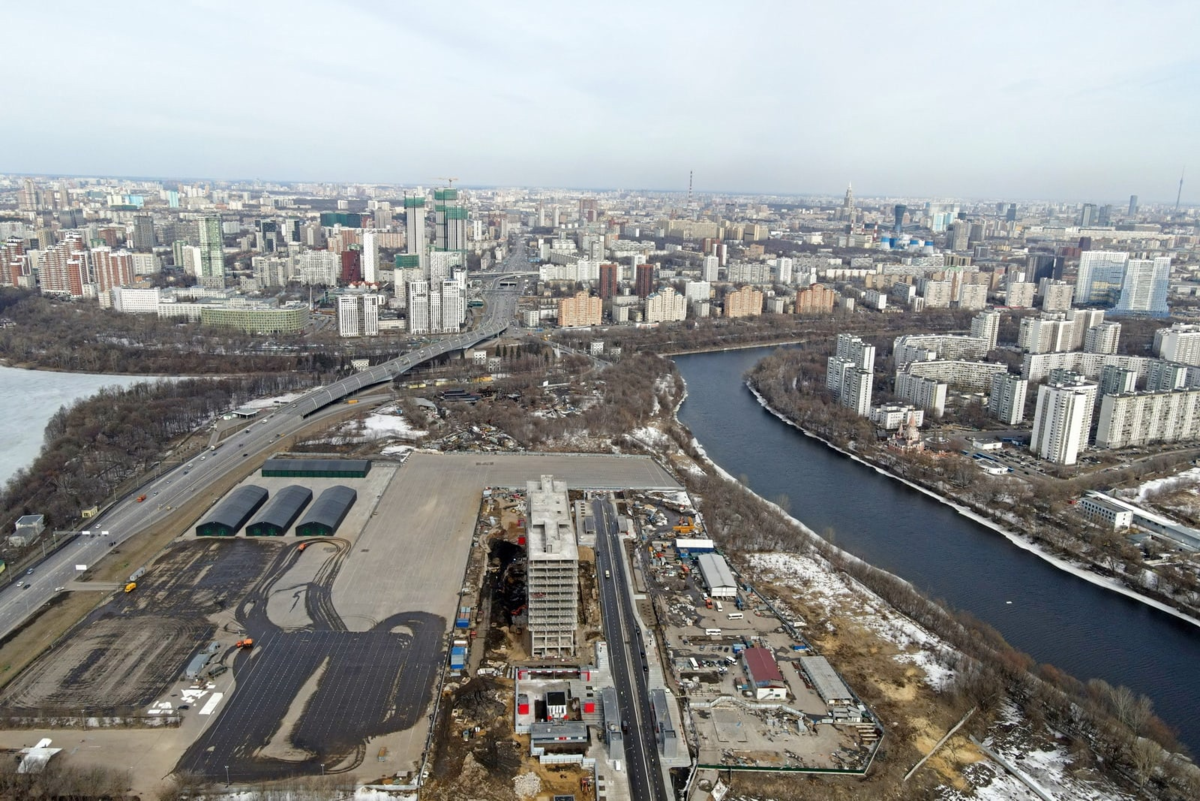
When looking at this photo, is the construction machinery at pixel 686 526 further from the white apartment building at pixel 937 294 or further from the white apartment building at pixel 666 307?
the white apartment building at pixel 937 294

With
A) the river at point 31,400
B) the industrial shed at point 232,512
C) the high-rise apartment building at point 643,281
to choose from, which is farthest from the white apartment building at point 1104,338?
the river at point 31,400

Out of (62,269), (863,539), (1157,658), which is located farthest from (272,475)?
(62,269)

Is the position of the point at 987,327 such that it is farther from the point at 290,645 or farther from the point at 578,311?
the point at 290,645

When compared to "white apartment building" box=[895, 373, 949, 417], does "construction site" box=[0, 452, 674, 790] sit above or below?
below

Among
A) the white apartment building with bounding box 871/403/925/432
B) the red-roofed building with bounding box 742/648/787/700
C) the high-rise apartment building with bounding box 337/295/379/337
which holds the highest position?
the high-rise apartment building with bounding box 337/295/379/337

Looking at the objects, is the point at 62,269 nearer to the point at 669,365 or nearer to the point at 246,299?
the point at 246,299

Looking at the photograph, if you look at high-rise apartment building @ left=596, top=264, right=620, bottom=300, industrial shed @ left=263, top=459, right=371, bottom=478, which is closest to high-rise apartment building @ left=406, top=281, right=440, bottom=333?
high-rise apartment building @ left=596, top=264, right=620, bottom=300

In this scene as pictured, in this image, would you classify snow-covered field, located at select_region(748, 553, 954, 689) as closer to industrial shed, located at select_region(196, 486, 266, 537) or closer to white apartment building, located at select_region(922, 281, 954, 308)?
industrial shed, located at select_region(196, 486, 266, 537)
